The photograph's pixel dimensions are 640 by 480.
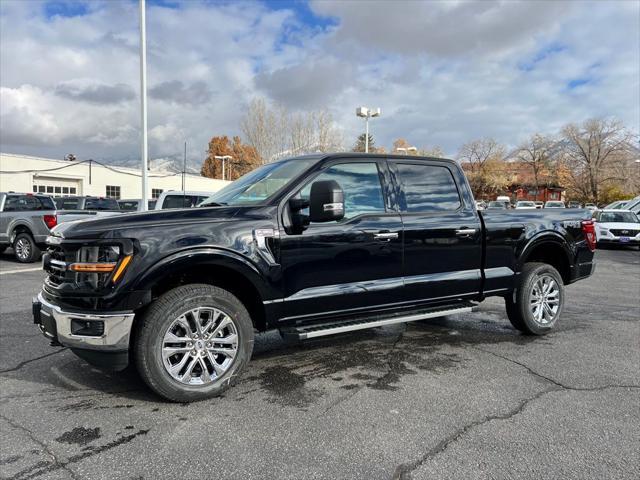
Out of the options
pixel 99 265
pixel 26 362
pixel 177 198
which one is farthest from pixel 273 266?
pixel 177 198

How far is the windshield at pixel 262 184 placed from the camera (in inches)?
165

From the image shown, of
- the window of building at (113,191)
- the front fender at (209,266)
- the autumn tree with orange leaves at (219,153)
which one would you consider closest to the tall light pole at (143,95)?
the front fender at (209,266)

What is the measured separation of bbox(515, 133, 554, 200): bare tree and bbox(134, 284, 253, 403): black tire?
66.8 meters

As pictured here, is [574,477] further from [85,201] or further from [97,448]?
[85,201]

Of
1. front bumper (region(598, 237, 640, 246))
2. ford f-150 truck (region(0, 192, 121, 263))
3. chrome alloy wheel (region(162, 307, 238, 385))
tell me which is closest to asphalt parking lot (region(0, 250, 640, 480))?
chrome alloy wheel (region(162, 307, 238, 385))

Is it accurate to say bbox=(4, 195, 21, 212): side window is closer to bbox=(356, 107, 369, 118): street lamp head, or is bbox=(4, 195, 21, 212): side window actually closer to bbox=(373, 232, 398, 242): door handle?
bbox=(373, 232, 398, 242): door handle

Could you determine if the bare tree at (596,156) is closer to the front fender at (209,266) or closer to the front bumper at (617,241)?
the front bumper at (617,241)

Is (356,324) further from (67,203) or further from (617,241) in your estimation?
(617,241)

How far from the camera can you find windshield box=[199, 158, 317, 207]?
4.19 metres

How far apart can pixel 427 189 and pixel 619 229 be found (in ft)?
54.6

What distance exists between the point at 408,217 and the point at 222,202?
66.8 inches

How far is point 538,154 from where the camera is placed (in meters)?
64.2

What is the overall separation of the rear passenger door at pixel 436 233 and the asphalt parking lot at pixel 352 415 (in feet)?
2.32

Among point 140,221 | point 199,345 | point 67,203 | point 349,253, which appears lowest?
point 199,345
